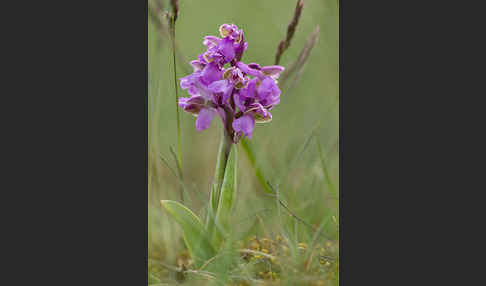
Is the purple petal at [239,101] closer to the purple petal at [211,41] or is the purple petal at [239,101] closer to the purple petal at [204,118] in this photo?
the purple petal at [204,118]

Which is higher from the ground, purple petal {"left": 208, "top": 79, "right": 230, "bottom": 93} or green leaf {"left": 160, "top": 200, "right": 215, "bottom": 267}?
purple petal {"left": 208, "top": 79, "right": 230, "bottom": 93}

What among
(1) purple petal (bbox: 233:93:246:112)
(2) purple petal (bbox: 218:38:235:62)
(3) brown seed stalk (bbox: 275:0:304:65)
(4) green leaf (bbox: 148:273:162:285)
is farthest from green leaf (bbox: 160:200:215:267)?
(3) brown seed stalk (bbox: 275:0:304:65)

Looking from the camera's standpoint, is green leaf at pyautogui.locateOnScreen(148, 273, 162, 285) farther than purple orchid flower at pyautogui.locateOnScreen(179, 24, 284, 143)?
Yes

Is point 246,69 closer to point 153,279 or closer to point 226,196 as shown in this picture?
point 226,196

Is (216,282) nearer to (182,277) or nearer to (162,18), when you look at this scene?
(182,277)

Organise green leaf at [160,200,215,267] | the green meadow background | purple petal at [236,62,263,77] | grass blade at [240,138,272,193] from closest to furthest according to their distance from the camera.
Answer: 1. purple petal at [236,62,263,77]
2. green leaf at [160,200,215,267]
3. the green meadow background
4. grass blade at [240,138,272,193]

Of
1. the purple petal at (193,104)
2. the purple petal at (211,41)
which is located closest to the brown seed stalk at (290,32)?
the purple petal at (211,41)

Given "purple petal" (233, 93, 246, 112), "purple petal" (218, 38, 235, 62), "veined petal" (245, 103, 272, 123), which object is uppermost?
"purple petal" (218, 38, 235, 62)

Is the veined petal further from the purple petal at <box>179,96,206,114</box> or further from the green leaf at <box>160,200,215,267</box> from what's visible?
the green leaf at <box>160,200,215,267</box>
